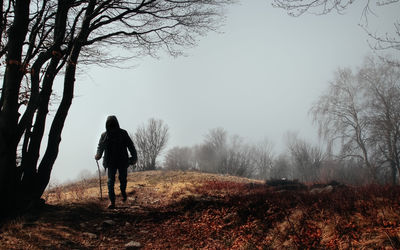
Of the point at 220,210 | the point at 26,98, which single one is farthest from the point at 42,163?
the point at 220,210

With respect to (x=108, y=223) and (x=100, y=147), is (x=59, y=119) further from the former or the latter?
(x=108, y=223)

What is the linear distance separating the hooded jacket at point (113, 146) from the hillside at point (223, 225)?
43.1 inches

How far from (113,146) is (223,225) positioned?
3.10 meters

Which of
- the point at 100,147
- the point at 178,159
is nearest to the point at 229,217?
the point at 100,147

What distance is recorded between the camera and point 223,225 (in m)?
4.60

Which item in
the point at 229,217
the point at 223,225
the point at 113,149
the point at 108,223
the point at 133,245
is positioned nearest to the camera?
the point at 133,245

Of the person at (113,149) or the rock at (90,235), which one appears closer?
the rock at (90,235)

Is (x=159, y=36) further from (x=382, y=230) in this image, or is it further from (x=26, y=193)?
(x=382, y=230)

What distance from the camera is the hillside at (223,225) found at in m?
3.46

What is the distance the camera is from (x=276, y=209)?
471cm

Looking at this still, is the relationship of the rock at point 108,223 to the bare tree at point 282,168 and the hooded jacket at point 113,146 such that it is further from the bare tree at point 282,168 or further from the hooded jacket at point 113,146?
the bare tree at point 282,168

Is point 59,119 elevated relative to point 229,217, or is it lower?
elevated

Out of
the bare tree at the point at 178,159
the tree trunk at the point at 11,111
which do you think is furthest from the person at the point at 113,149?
the bare tree at the point at 178,159

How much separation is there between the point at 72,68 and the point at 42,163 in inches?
94.2
